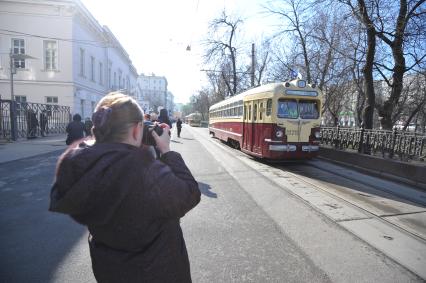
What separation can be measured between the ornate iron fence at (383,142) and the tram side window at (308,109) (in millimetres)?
2729

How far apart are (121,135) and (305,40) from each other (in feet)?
79.1

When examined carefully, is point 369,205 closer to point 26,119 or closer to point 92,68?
point 26,119

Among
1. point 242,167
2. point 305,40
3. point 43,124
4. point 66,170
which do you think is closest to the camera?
point 66,170

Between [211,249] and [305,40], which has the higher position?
[305,40]

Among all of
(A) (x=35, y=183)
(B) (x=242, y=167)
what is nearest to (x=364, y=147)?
(B) (x=242, y=167)

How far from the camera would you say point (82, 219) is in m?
1.56

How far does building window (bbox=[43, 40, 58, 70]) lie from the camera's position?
28.2 metres

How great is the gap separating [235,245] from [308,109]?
8488mm

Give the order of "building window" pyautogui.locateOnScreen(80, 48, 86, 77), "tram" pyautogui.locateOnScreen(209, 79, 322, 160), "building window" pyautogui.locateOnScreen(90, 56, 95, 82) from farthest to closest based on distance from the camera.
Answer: "building window" pyautogui.locateOnScreen(90, 56, 95, 82), "building window" pyautogui.locateOnScreen(80, 48, 86, 77), "tram" pyautogui.locateOnScreen(209, 79, 322, 160)

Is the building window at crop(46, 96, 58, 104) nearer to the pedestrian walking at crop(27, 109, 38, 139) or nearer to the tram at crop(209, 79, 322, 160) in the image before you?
the pedestrian walking at crop(27, 109, 38, 139)

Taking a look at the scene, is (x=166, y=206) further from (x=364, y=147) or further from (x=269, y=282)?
(x=364, y=147)

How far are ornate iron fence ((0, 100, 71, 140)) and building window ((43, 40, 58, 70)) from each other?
641 cm

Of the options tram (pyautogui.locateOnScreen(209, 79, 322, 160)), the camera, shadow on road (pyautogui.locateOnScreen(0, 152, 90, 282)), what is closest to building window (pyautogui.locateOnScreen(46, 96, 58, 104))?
shadow on road (pyautogui.locateOnScreen(0, 152, 90, 282))

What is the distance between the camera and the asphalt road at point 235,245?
3646mm
